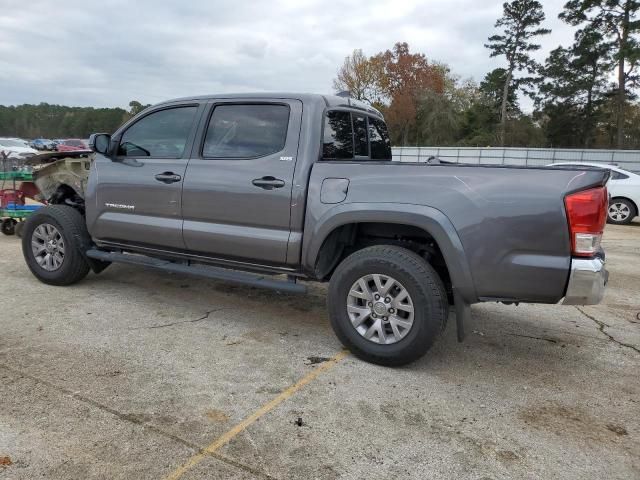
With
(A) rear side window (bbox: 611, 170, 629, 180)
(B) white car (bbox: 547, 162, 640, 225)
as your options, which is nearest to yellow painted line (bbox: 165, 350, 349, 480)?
(B) white car (bbox: 547, 162, 640, 225)

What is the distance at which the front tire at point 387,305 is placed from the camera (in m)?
3.28

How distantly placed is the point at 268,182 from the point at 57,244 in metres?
2.65

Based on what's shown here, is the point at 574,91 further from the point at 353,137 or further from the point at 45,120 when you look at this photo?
the point at 45,120

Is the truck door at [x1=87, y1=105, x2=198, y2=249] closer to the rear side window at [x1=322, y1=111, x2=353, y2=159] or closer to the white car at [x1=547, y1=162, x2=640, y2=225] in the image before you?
the rear side window at [x1=322, y1=111, x2=353, y2=159]

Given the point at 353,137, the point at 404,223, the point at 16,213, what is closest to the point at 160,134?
the point at 353,137

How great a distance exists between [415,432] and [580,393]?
1.29m

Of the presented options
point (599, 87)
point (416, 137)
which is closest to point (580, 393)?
point (599, 87)

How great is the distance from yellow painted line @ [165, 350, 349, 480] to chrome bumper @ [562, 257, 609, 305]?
63.2 inches

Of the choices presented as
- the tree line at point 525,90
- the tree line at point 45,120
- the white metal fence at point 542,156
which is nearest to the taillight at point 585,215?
the white metal fence at point 542,156

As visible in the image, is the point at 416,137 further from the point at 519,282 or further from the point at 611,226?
the point at 519,282

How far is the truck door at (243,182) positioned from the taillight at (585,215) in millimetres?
1891

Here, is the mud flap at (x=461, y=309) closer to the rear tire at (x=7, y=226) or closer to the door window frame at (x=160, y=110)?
the door window frame at (x=160, y=110)

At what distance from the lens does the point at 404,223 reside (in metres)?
3.38

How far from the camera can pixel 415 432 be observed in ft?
8.97
